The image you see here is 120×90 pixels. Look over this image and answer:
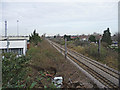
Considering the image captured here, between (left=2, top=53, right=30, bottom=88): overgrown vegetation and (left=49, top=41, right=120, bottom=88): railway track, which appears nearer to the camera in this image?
(left=2, top=53, right=30, bottom=88): overgrown vegetation

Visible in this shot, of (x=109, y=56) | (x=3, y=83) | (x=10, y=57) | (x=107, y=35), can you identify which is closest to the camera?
(x=3, y=83)

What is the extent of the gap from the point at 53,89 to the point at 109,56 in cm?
1126

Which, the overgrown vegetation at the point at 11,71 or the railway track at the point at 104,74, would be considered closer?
the overgrown vegetation at the point at 11,71

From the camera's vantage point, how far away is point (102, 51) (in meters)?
13.6

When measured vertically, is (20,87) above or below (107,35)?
below

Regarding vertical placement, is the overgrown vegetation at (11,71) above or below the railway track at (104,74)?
above

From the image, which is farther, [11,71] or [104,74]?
[104,74]

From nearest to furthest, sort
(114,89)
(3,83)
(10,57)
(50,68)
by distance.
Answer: (3,83), (10,57), (114,89), (50,68)

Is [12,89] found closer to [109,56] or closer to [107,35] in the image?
[109,56]

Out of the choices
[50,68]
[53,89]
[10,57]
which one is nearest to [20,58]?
[10,57]

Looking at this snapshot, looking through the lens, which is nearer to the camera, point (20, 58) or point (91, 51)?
point (20, 58)

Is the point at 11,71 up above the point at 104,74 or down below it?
above

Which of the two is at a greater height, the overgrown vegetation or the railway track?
the overgrown vegetation

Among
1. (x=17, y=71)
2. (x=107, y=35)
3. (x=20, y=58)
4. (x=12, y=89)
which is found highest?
(x=107, y=35)
